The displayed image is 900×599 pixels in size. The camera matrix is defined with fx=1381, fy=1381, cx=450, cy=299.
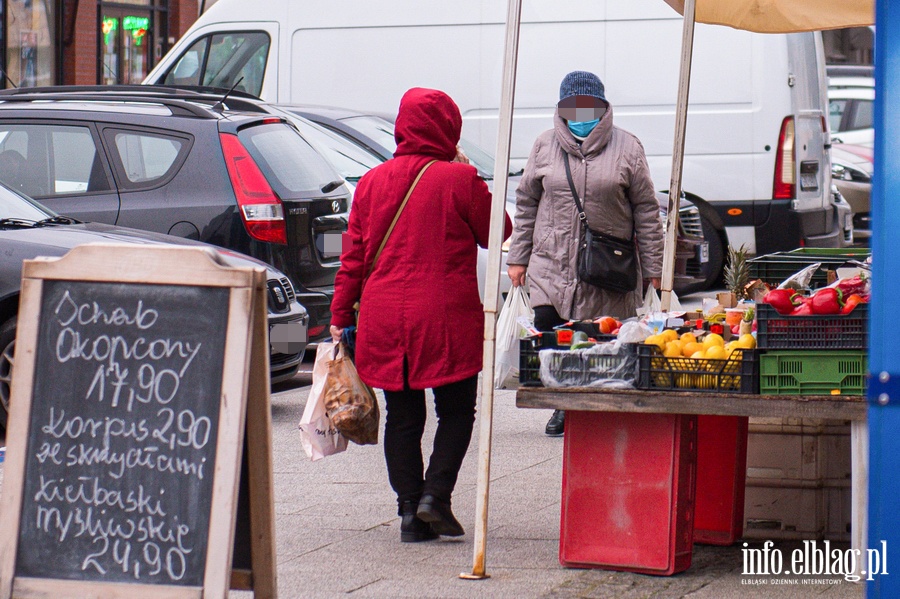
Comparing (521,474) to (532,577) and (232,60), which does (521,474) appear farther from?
(232,60)

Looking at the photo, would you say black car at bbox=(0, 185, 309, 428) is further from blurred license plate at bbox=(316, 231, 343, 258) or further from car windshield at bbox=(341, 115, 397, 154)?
car windshield at bbox=(341, 115, 397, 154)

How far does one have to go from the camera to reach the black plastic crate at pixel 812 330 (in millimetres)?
4402

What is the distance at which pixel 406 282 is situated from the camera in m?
5.12

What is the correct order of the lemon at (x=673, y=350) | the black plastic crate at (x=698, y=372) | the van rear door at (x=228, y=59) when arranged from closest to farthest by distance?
the black plastic crate at (x=698, y=372)
the lemon at (x=673, y=350)
the van rear door at (x=228, y=59)

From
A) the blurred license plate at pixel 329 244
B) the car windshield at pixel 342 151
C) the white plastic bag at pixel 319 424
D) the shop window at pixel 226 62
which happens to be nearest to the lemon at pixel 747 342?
the white plastic bag at pixel 319 424

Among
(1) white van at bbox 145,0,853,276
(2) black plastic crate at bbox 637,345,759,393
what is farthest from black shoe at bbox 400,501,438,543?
(1) white van at bbox 145,0,853,276

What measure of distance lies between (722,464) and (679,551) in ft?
1.55

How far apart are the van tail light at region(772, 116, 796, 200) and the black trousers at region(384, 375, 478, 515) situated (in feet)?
24.0

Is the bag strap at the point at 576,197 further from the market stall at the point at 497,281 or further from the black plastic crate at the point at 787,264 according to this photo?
the black plastic crate at the point at 787,264

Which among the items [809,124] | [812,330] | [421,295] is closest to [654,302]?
[421,295]

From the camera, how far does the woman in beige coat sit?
623 cm

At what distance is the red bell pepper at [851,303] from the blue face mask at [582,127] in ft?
6.33

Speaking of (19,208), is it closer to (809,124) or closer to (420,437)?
(420,437)

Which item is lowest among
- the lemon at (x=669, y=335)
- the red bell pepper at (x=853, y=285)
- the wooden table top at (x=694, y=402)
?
the wooden table top at (x=694, y=402)
